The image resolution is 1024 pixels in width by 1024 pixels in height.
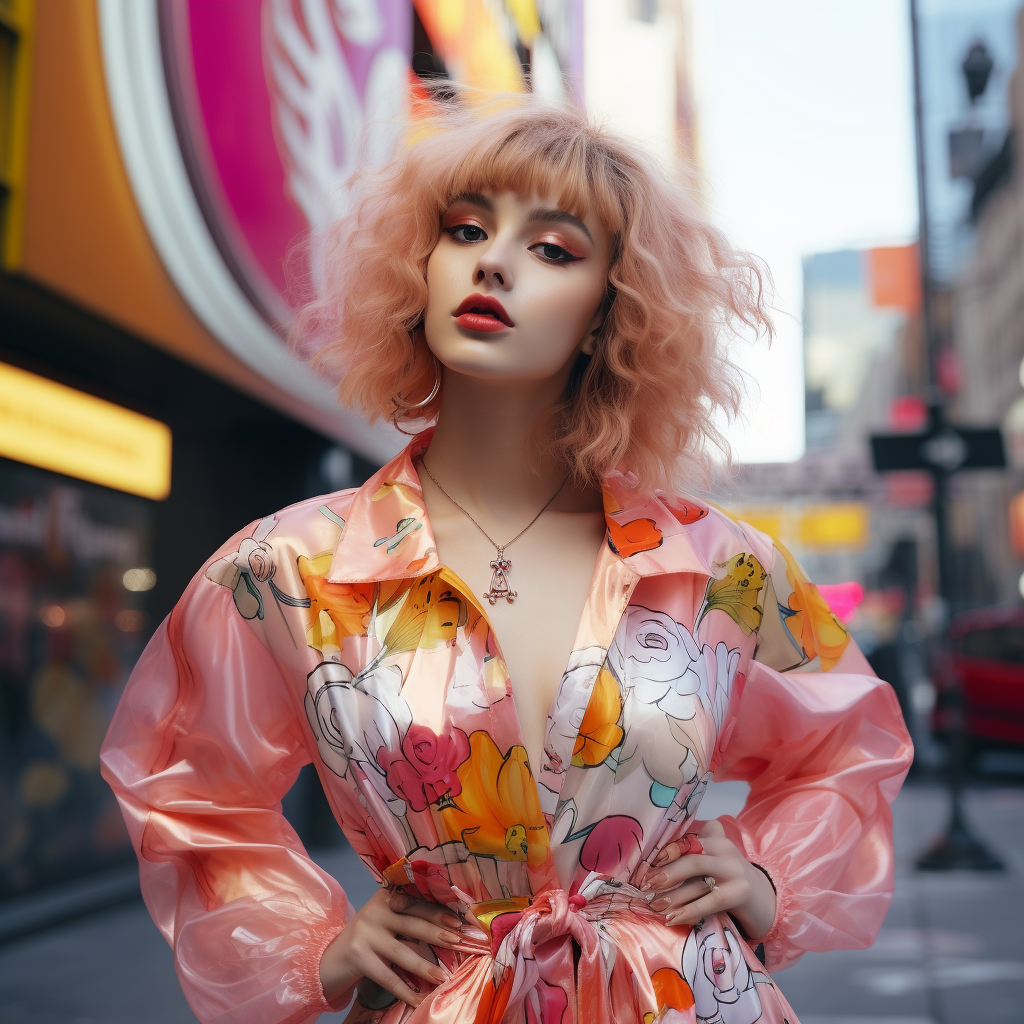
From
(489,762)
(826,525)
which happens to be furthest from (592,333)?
(826,525)

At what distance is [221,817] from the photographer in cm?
151

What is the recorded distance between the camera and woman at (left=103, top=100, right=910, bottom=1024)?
1.40m

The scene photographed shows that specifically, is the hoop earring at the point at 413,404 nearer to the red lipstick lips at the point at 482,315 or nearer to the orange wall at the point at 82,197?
the red lipstick lips at the point at 482,315

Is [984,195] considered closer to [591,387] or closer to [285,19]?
[285,19]

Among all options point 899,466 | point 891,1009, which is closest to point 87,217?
point 891,1009

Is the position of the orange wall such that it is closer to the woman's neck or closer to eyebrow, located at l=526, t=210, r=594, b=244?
A: the woman's neck

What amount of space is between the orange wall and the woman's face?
280cm

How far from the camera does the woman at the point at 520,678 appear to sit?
4.60ft

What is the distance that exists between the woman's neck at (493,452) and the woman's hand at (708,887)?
0.53m

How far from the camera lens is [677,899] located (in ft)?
4.79

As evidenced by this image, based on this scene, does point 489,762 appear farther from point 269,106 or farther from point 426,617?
point 269,106

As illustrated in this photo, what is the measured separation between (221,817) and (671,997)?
64 cm

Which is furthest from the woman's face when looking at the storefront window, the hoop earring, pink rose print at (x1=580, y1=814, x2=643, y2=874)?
the storefront window

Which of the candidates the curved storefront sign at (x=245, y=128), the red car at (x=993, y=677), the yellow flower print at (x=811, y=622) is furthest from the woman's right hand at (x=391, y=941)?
the red car at (x=993, y=677)
